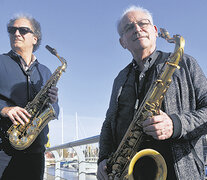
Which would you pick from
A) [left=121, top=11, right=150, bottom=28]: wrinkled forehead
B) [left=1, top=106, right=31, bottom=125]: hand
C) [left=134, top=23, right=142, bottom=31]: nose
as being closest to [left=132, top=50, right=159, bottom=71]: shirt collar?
[left=134, top=23, right=142, bottom=31]: nose

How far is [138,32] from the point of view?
8.18 ft

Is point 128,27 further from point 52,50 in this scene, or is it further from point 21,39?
point 52,50

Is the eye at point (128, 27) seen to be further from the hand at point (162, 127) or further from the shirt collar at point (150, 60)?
the hand at point (162, 127)

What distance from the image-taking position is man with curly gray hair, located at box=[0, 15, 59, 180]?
247 cm

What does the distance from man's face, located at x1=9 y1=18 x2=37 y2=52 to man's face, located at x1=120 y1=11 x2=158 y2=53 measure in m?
1.30

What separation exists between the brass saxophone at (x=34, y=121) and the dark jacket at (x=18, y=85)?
0.07 m

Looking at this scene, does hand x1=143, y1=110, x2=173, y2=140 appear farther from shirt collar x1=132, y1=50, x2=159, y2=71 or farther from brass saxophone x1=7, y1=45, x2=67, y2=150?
brass saxophone x1=7, y1=45, x2=67, y2=150

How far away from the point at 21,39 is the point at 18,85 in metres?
0.68

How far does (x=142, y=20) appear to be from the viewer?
8.45 ft

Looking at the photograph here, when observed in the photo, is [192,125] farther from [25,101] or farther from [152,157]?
[25,101]

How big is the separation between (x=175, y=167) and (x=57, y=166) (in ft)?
15.7

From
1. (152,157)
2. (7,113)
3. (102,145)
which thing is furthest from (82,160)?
(152,157)

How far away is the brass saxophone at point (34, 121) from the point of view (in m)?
2.51

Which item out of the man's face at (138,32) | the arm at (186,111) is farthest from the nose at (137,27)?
the arm at (186,111)
